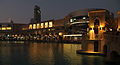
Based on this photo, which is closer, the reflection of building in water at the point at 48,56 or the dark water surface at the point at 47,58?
the dark water surface at the point at 47,58

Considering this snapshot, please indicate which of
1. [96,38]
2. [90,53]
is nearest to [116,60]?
[90,53]

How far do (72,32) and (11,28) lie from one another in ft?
329

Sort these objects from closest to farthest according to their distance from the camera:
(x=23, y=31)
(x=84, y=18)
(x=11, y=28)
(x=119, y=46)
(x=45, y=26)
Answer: (x=119, y=46)
(x=84, y=18)
(x=45, y=26)
(x=23, y=31)
(x=11, y=28)

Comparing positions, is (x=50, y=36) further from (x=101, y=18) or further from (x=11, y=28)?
(x=101, y=18)

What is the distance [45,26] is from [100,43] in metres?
114

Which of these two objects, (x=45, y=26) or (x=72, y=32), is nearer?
(x=72, y=32)

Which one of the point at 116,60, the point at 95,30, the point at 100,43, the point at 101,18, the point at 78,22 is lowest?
the point at 116,60

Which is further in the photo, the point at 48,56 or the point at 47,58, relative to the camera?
the point at 48,56

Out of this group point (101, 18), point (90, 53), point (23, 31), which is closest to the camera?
point (90, 53)

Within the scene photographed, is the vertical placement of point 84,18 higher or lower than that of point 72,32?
higher

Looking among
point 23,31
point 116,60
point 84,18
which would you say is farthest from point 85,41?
point 23,31

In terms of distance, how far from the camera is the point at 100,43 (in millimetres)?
33844

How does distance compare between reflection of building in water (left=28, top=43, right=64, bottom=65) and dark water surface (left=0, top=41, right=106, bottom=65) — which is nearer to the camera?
dark water surface (left=0, top=41, right=106, bottom=65)

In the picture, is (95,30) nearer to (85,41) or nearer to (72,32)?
(85,41)
